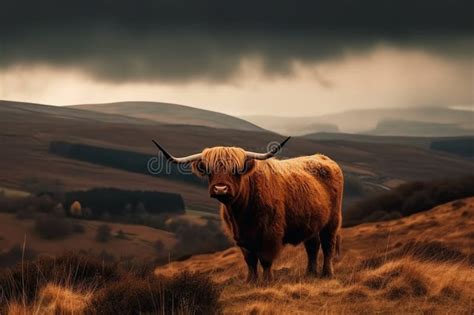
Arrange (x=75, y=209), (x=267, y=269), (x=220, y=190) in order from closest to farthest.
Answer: (x=220, y=190), (x=267, y=269), (x=75, y=209)

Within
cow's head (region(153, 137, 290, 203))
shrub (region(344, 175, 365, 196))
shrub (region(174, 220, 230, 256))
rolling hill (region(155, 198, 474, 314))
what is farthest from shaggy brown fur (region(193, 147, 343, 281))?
shrub (region(344, 175, 365, 196))

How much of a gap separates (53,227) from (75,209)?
54.3 ft

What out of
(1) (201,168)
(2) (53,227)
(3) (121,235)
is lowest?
(3) (121,235)

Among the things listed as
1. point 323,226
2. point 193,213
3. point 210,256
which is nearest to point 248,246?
point 323,226

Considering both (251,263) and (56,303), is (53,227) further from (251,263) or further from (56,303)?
(56,303)

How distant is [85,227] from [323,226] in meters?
83.5

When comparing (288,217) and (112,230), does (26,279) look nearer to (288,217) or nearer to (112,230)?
(288,217)

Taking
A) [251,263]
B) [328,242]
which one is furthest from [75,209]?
[251,263]

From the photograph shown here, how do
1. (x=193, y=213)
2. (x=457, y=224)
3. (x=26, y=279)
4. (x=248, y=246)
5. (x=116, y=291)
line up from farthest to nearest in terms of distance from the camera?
(x=193, y=213), (x=457, y=224), (x=248, y=246), (x=26, y=279), (x=116, y=291)

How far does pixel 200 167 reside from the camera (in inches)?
483

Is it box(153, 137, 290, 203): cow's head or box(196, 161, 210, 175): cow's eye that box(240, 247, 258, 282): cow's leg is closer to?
box(153, 137, 290, 203): cow's head

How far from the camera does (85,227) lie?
95250 millimetres

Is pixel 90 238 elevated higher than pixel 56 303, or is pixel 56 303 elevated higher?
pixel 56 303

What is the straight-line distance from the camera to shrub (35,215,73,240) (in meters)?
84.9
